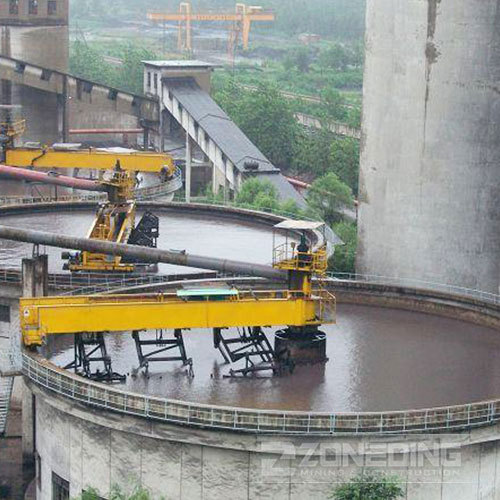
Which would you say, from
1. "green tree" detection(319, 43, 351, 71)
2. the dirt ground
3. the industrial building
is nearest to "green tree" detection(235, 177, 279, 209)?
the industrial building

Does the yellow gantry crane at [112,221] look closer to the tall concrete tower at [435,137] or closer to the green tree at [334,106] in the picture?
the tall concrete tower at [435,137]

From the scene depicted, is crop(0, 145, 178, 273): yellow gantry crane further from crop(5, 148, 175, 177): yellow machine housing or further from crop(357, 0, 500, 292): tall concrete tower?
crop(357, 0, 500, 292): tall concrete tower

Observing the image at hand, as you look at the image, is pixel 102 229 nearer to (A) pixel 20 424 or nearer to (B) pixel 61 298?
(A) pixel 20 424

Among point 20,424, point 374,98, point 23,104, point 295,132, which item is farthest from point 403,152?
point 295,132

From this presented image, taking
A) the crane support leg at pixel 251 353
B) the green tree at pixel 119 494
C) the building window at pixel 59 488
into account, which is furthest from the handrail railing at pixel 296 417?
the crane support leg at pixel 251 353

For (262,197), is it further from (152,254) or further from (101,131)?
(152,254)

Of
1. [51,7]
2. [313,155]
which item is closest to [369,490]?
[51,7]
